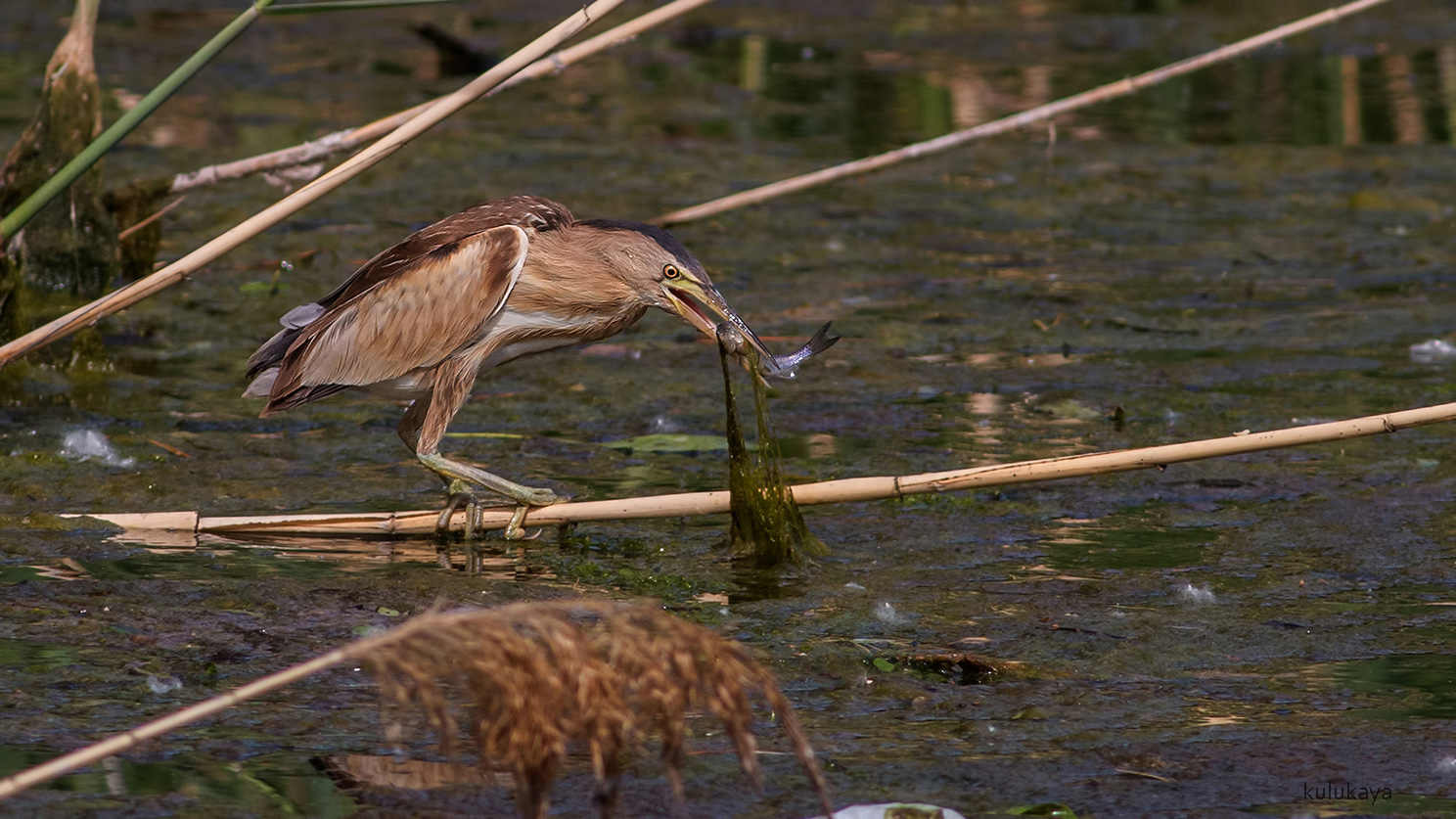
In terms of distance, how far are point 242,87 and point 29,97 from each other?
5.07 feet

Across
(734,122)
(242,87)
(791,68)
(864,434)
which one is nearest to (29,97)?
(242,87)

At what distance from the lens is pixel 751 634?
4.34 m

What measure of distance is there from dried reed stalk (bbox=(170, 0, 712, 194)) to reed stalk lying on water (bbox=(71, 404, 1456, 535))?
1.17m

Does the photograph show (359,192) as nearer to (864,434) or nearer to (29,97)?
(29,97)

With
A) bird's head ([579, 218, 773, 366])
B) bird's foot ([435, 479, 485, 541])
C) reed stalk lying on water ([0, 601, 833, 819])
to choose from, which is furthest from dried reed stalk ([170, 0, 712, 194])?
reed stalk lying on water ([0, 601, 833, 819])

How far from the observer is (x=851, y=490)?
480 cm

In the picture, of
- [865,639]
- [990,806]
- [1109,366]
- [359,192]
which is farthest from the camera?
[359,192]

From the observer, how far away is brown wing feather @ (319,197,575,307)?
518cm

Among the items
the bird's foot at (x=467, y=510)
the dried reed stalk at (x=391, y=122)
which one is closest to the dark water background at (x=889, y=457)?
the bird's foot at (x=467, y=510)

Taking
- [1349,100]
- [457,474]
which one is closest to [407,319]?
[457,474]

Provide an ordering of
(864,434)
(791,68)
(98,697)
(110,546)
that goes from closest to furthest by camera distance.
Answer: (98,697) → (110,546) → (864,434) → (791,68)

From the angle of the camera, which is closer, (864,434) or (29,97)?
(864,434)

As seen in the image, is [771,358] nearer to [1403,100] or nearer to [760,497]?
[760,497]

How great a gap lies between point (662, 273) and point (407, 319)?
0.74 metres
